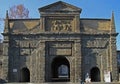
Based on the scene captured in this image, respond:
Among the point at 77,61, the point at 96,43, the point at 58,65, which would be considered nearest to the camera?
the point at 77,61

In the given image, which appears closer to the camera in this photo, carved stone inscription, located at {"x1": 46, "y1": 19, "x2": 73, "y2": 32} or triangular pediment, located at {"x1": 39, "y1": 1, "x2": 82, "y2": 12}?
carved stone inscription, located at {"x1": 46, "y1": 19, "x2": 73, "y2": 32}

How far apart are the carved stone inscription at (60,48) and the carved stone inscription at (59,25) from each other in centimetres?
229

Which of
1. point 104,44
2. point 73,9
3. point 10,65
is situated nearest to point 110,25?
point 104,44

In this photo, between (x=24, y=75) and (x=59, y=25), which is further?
(x=24, y=75)

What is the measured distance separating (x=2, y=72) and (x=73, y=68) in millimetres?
10736

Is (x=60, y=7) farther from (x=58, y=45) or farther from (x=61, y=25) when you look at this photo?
(x=58, y=45)

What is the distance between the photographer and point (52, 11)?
1890 inches

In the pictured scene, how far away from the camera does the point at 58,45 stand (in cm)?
4731

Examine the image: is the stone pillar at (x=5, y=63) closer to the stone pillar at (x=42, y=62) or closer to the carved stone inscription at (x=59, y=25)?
the stone pillar at (x=42, y=62)

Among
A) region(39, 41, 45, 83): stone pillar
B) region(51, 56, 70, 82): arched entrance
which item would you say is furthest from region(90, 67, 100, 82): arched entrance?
region(39, 41, 45, 83): stone pillar

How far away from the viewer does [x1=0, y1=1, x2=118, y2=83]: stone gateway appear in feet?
154

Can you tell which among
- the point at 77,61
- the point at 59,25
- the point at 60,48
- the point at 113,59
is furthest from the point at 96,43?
the point at 59,25

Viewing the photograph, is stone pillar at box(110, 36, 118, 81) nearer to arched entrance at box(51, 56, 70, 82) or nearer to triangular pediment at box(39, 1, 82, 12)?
triangular pediment at box(39, 1, 82, 12)

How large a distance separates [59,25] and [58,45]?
3131mm
